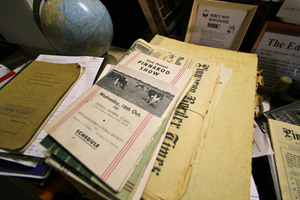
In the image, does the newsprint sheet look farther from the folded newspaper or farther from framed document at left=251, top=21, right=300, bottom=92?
the folded newspaper

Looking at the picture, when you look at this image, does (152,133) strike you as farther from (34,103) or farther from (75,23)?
(75,23)

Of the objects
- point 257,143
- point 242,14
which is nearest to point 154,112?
point 257,143

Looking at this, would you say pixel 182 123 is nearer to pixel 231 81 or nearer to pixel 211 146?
pixel 211 146

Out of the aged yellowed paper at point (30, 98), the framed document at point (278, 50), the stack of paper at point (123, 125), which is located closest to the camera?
the stack of paper at point (123, 125)

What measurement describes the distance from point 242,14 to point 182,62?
A: 1.06 ft

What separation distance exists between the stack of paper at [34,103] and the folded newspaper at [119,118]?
133mm

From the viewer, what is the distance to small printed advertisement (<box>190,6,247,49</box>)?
24.9 inches

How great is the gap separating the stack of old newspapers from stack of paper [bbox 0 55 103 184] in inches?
4.8

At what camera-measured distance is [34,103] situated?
0.53m

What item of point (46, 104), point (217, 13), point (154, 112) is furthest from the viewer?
point (217, 13)

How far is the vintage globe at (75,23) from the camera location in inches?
25.0

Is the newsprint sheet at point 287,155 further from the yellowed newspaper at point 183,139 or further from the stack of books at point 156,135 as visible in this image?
the yellowed newspaper at point 183,139

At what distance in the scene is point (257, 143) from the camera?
59cm

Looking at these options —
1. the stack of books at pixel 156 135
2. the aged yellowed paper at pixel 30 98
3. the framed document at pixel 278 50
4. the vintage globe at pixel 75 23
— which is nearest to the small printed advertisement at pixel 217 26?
the framed document at pixel 278 50
